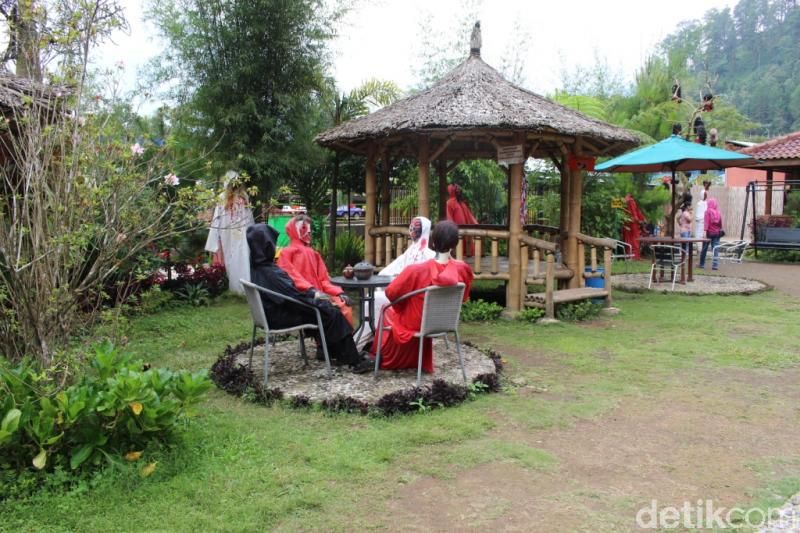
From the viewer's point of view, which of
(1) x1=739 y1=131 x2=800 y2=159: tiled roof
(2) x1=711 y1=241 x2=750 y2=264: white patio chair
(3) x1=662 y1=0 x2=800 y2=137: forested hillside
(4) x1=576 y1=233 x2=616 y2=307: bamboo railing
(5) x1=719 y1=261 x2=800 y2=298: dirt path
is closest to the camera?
(4) x1=576 y1=233 x2=616 y2=307: bamboo railing

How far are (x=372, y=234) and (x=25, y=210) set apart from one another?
6.70 meters

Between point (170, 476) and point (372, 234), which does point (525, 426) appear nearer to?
point (170, 476)

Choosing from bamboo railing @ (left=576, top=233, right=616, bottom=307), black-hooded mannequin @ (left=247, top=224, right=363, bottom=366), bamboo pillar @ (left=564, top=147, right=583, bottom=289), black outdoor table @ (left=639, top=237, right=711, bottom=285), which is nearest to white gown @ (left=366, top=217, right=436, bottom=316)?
black-hooded mannequin @ (left=247, top=224, right=363, bottom=366)

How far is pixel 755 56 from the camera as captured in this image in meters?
64.9

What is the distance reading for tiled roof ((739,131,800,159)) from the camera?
1830cm

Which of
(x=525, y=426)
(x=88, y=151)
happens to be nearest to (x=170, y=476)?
(x=88, y=151)

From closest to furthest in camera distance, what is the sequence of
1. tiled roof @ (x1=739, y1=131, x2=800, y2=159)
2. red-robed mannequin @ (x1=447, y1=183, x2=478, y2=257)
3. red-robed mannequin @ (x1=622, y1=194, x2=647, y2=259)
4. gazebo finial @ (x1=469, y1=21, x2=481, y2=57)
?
gazebo finial @ (x1=469, y1=21, x2=481, y2=57) < red-robed mannequin @ (x1=447, y1=183, x2=478, y2=257) < red-robed mannequin @ (x1=622, y1=194, x2=647, y2=259) < tiled roof @ (x1=739, y1=131, x2=800, y2=159)

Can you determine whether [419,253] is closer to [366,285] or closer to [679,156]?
[366,285]

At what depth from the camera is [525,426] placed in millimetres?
4578

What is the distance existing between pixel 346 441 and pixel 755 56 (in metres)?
74.2

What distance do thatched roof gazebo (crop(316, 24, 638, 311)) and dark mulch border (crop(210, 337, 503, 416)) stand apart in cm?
375

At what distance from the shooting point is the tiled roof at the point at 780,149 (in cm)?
1830

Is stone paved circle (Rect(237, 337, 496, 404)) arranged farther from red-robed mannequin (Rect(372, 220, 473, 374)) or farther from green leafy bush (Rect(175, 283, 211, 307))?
green leafy bush (Rect(175, 283, 211, 307))

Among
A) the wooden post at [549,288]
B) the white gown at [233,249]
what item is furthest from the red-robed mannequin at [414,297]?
the white gown at [233,249]
